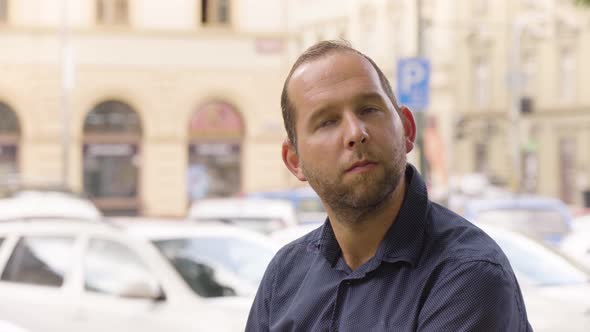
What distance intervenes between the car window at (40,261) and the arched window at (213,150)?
26.3 m

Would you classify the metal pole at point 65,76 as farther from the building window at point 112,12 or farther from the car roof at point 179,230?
the car roof at point 179,230

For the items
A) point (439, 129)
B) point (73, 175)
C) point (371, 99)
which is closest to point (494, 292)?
point (371, 99)

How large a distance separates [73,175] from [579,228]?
23.8 meters

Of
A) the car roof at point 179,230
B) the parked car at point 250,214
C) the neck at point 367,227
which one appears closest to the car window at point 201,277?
the car roof at point 179,230

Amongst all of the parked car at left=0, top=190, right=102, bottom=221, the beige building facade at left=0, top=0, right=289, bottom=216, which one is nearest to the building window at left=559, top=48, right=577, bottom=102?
the beige building facade at left=0, top=0, right=289, bottom=216

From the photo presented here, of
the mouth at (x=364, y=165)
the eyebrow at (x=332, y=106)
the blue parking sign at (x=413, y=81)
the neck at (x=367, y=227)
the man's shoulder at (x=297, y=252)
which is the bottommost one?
the blue parking sign at (x=413, y=81)

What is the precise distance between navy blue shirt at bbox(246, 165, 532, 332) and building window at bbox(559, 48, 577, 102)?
1962 inches

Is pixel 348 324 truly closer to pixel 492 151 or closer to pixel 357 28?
pixel 357 28

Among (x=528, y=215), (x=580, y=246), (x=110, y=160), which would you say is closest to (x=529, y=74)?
(x=110, y=160)

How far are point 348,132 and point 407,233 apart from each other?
22cm

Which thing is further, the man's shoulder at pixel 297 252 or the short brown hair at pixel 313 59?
the man's shoulder at pixel 297 252

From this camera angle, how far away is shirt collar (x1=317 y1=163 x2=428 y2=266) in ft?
7.14

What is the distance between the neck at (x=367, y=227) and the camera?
7.43 feet

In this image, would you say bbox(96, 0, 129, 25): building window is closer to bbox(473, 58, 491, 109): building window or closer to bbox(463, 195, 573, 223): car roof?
bbox(463, 195, 573, 223): car roof
